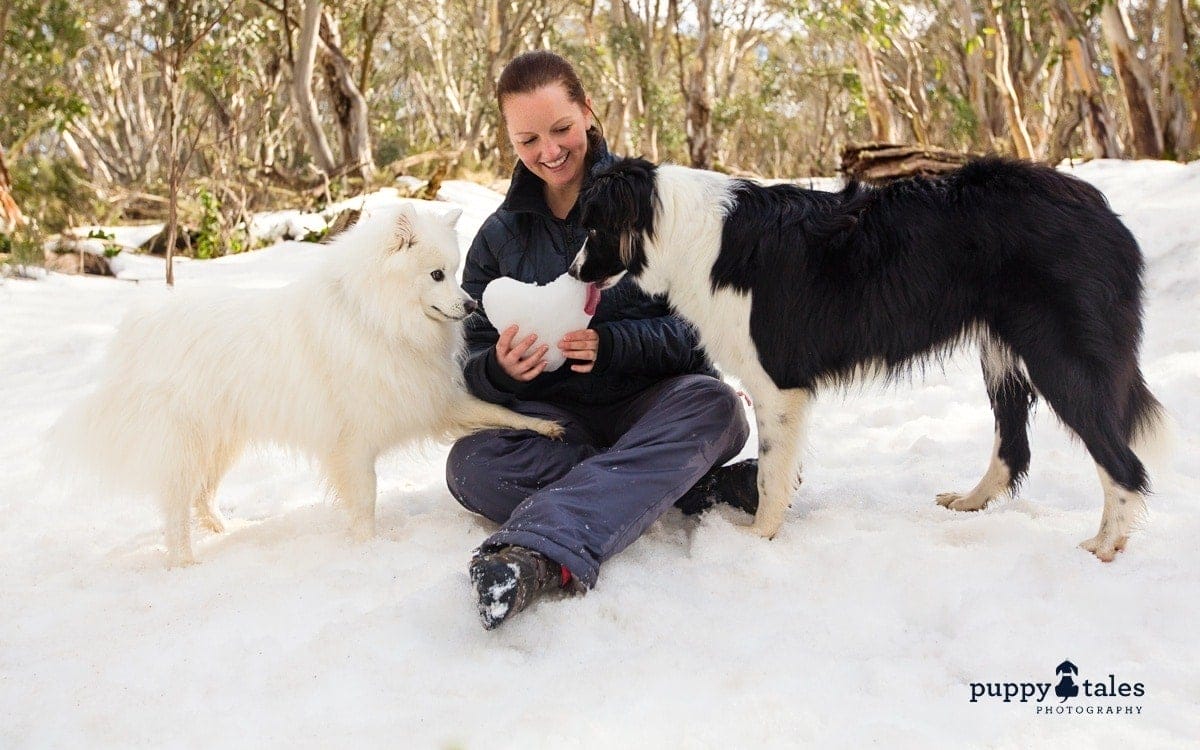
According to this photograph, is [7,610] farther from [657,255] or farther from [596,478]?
[657,255]

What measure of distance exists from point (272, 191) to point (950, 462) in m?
10.1

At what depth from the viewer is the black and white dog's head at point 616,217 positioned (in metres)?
3.20

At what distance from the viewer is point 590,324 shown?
3.56 meters

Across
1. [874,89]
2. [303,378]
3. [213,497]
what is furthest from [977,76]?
[213,497]

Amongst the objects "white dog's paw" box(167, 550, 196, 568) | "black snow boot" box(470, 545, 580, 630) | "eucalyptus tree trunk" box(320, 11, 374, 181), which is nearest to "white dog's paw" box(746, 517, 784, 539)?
"black snow boot" box(470, 545, 580, 630)

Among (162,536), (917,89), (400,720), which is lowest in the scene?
(162,536)

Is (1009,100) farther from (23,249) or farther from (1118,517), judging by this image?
(23,249)

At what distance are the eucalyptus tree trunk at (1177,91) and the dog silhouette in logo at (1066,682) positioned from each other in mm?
10132

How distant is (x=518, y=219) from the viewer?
148 inches

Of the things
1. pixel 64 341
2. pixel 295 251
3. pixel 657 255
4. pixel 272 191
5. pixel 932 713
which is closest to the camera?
pixel 932 713

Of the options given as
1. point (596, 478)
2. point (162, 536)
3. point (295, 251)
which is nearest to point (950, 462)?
point (596, 478)

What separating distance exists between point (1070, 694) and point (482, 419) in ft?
7.42

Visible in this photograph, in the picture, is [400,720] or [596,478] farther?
[596,478]

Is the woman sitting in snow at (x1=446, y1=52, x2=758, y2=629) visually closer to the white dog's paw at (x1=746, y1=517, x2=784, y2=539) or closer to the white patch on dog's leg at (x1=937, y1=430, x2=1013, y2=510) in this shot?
the white dog's paw at (x1=746, y1=517, x2=784, y2=539)
